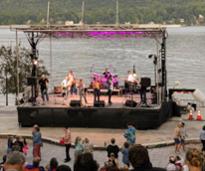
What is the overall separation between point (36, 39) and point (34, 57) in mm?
1789

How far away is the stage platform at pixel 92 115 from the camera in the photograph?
84.1 feet

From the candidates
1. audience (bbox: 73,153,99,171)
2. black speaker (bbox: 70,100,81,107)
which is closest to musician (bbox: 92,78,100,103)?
black speaker (bbox: 70,100,81,107)

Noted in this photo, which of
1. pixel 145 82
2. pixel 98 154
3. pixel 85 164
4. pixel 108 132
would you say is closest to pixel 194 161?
pixel 85 164

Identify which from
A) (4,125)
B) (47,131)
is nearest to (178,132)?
(47,131)

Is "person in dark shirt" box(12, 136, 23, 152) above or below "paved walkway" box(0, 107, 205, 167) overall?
above

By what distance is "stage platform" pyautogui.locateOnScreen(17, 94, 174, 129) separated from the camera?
25.6 m

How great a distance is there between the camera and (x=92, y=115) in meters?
26.1

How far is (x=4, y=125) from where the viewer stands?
27.1m

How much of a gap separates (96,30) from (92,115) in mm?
3990

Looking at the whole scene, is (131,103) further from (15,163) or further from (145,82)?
(15,163)

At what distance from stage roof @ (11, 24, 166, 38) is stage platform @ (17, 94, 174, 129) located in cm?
297

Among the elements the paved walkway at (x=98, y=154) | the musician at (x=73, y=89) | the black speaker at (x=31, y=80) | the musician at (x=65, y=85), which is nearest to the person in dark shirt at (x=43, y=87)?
the musician at (x=65, y=85)

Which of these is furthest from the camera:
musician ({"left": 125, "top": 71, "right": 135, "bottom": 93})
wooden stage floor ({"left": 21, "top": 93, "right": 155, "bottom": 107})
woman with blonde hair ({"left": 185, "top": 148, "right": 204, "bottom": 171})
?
musician ({"left": 125, "top": 71, "right": 135, "bottom": 93})

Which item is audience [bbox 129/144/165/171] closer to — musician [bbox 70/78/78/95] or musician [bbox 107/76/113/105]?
musician [bbox 107/76/113/105]
